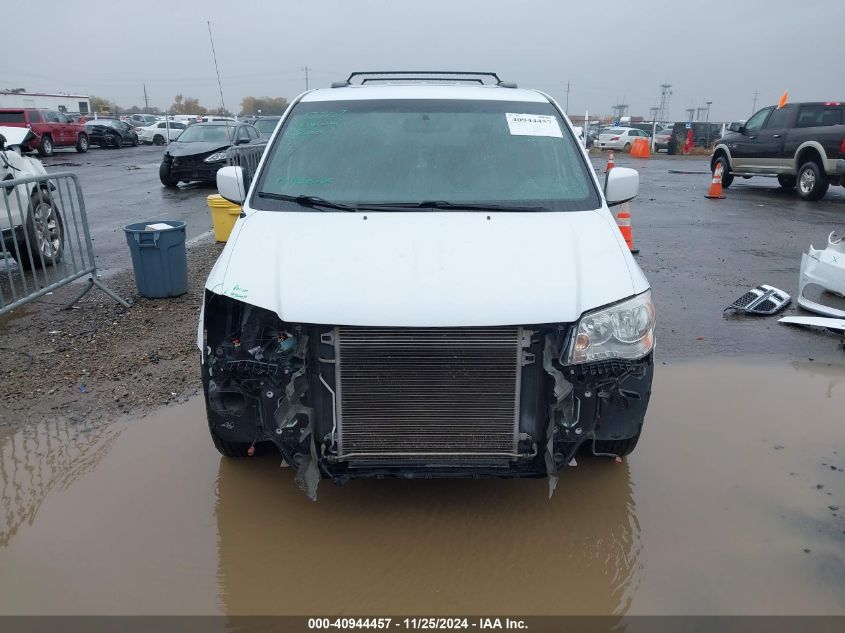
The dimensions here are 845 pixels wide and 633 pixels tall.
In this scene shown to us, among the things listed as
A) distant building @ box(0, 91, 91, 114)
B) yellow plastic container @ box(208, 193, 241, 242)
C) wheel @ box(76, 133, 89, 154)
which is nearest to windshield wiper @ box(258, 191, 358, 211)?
yellow plastic container @ box(208, 193, 241, 242)

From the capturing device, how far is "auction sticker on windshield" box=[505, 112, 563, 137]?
13.4 feet

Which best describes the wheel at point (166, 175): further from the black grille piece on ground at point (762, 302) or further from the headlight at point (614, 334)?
the headlight at point (614, 334)

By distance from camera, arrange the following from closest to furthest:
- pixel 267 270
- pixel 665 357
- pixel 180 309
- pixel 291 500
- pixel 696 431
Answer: pixel 267 270 → pixel 291 500 → pixel 696 431 → pixel 665 357 → pixel 180 309

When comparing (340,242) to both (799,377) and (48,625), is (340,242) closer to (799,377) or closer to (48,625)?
(48,625)

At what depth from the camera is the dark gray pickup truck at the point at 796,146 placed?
14031 millimetres

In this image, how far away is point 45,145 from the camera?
27.8 meters

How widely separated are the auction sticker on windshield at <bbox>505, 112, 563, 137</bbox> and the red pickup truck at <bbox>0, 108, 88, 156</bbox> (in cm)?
2669

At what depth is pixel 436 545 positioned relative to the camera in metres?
3.07

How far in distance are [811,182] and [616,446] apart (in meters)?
13.9

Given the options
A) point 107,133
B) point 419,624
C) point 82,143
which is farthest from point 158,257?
point 107,133

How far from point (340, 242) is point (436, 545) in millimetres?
1453

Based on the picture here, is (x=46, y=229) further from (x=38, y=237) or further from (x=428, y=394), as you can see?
(x=428, y=394)

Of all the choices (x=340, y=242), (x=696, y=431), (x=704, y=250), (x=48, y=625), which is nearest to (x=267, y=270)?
(x=340, y=242)

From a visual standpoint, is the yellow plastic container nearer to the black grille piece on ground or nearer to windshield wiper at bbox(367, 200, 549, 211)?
Result: windshield wiper at bbox(367, 200, 549, 211)
